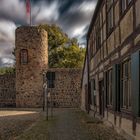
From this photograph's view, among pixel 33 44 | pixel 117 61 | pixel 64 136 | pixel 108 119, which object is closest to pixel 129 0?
pixel 117 61

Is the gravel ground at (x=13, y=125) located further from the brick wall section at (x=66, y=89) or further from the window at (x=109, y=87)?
the brick wall section at (x=66, y=89)

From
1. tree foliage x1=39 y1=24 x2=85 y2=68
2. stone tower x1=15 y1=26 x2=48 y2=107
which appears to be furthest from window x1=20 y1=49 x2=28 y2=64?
tree foliage x1=39 y1=24 x2=85 y2=68

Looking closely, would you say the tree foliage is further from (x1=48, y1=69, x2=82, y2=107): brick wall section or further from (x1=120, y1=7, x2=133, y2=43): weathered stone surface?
(x1=120, y1=7, x2=133, y2=43): weathered stone surface

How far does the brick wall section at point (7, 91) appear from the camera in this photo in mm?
40875

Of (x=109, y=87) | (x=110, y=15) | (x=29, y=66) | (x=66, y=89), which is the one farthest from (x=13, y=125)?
(x=66, y=89)

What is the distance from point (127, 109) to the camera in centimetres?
1273

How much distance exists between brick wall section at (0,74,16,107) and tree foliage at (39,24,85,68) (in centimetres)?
1658

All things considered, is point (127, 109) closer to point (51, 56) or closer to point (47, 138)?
point (47, 138)

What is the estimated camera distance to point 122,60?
1322 cm

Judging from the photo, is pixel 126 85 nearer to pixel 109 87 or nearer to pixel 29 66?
pixel 109 87

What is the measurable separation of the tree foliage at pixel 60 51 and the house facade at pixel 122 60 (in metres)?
38.0

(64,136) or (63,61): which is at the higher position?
(63,61)

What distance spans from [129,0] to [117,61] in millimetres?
2798

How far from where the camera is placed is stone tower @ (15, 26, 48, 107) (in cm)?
3894
